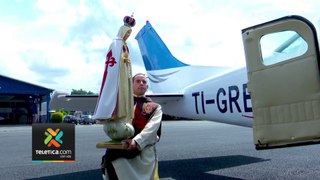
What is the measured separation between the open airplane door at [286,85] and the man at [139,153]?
1084 mm

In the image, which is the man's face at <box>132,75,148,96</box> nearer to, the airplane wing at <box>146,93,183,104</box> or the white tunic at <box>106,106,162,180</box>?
the white tunic at <box>106,106,162,180</box>

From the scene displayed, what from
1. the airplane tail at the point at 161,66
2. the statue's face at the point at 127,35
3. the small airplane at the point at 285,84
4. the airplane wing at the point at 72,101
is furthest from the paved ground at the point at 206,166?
the statue's face at the point at 127,35

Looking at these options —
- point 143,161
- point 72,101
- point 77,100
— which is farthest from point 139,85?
point 72,101

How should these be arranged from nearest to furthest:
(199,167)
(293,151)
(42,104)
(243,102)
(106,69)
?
(106,69) < (243,102) < (199,167) < (293,151) < (42,104)

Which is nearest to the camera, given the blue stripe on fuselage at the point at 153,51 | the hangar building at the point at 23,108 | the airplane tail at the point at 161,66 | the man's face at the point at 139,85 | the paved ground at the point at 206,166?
the man's face at the point at 139,85

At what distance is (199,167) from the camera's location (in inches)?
270

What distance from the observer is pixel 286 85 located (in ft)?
11.2

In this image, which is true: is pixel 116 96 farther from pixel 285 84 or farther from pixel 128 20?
pixel 285 84

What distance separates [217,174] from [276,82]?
309 cm

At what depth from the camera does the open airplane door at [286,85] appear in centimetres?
328

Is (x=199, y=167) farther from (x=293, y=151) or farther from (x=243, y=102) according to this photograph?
(x=293, y=151)

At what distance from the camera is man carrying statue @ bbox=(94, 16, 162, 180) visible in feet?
10.1

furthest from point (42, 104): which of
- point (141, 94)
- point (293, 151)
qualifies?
point (141, 94)

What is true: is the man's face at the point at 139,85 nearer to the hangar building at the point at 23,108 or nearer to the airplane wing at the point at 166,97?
the airplane wing at the point at 166,97
